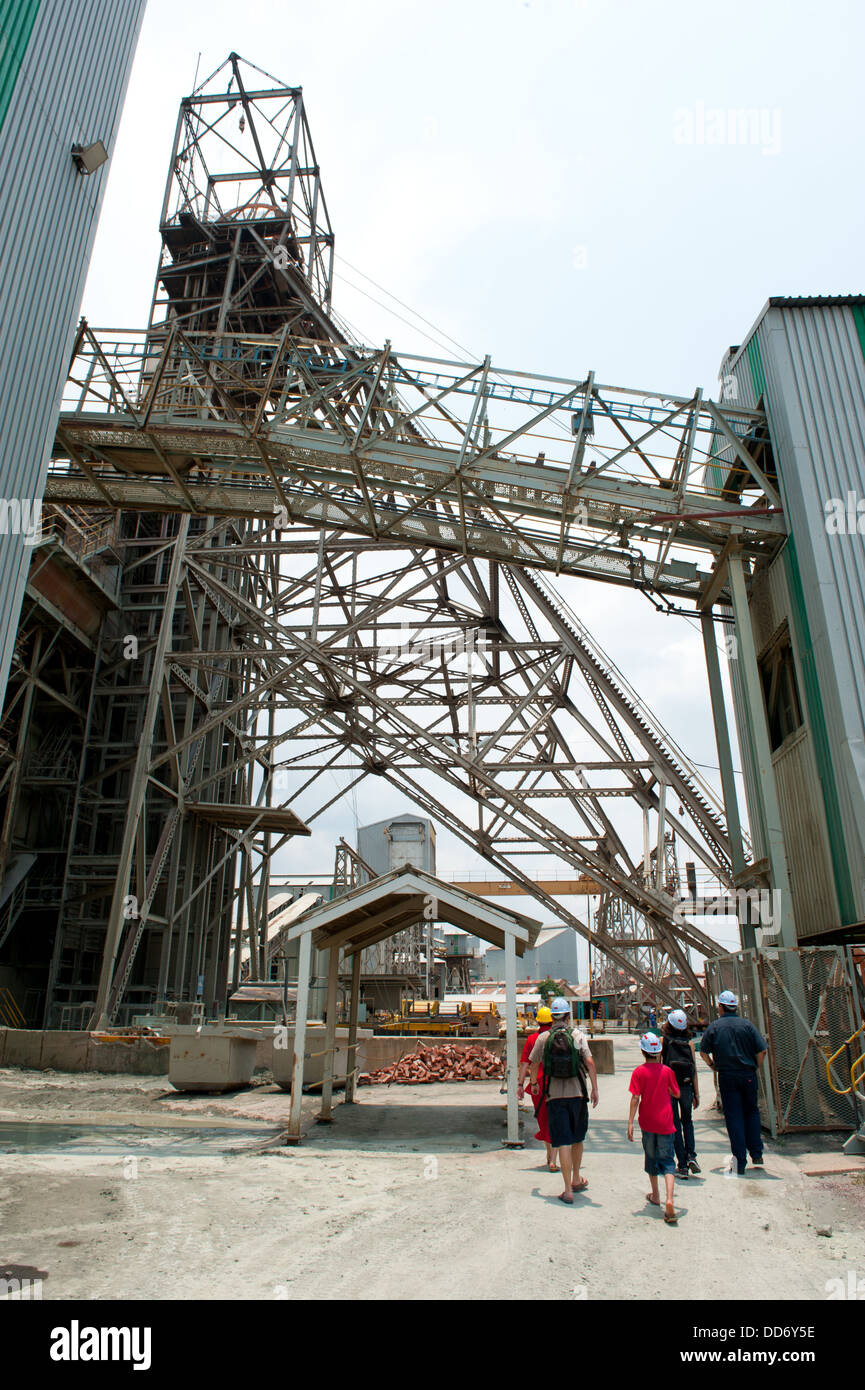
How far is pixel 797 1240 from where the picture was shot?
245 inches

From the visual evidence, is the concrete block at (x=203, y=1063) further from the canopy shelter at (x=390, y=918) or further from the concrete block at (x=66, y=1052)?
the concrete block at (x=66, y=1052)

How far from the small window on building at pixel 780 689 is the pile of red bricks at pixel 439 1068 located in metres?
8.93

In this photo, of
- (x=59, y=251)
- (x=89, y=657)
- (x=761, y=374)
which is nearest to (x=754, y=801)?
(x=761, y=374)

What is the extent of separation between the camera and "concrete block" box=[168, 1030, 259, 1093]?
1469 cm

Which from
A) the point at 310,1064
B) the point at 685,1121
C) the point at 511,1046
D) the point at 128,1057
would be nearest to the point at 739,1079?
the point at 685,1121

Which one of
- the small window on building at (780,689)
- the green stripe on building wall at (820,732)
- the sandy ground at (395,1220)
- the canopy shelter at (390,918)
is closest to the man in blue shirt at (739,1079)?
the sandy ground at (395,1220)

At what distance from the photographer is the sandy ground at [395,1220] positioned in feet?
16.9

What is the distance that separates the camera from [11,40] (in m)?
9.91

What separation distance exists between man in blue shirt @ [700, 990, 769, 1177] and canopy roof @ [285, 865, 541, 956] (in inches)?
119

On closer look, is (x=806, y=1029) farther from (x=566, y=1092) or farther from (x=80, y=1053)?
(x=80, y=1053)

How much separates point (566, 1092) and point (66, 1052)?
13.2 m

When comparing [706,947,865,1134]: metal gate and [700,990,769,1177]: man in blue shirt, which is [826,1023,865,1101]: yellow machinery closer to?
[706,947,865,1134]: metal gate

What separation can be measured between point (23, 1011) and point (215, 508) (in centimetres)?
1561
